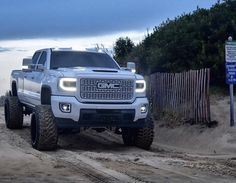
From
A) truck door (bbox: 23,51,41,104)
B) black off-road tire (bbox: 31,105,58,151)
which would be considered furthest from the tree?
black off-road tire (bbox: 31,105,58,151)

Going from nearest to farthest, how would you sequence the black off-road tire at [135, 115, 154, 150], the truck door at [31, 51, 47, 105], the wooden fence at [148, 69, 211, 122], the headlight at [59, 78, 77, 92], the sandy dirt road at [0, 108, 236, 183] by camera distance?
the sandy dirt road at [0, 108, 236, 183] < the headlight at [59, 78, 77, 92] < the black off-road tire at [135, 115, 154, 150] < the truck door at [31, 51, 47, 105] < the wooden fence at [148, 69, 211, 122]

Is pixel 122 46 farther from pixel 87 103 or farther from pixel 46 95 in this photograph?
pixel 87 103

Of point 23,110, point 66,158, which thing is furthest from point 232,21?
point 66,158

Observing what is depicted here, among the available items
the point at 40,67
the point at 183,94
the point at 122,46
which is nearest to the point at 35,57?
the point at 40,67

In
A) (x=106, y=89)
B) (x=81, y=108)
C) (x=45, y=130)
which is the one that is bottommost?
(x=45, y=130)

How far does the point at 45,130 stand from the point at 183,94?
21.2ft

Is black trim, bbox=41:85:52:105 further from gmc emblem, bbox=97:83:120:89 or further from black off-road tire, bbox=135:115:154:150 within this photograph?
black off-road tire, bbox=135:115:154:150

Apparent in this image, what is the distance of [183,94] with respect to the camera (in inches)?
722

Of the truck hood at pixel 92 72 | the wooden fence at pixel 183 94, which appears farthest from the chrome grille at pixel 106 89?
the wooden fence at pixel 183 94

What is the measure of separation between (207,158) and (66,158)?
10.1 feet

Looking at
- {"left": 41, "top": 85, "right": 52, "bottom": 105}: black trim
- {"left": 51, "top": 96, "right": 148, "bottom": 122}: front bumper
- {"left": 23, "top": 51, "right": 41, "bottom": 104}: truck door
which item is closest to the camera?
{"left": 51, "top": 96, "right": 148, "bottom": 122}: front bumper

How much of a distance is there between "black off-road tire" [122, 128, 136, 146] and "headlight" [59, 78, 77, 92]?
2.15 metres

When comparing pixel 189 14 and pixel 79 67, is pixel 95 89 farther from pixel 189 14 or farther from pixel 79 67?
pixel 189 14

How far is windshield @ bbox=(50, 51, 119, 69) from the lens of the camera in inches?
579
